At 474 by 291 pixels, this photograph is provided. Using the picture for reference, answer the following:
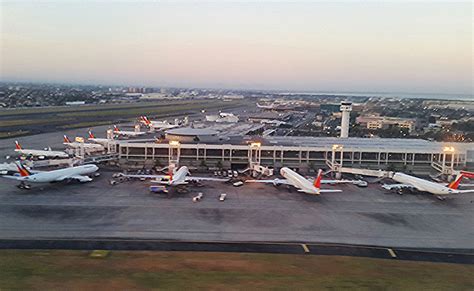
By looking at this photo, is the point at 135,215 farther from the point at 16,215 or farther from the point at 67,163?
the point at 67,163

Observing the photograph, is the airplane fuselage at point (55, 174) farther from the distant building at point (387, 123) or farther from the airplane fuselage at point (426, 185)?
the distant building at point (387, 123)

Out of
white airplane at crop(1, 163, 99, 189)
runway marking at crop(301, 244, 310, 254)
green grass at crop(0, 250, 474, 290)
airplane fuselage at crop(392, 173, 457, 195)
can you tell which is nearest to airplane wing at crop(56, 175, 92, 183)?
white airplane at crop(1, 163, 99, 189)

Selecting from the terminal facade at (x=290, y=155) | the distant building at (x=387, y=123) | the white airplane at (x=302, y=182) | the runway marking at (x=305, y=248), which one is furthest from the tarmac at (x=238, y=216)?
the distant building at (x=387, y=123)

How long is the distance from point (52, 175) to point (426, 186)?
165 ft

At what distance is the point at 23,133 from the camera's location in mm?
100188

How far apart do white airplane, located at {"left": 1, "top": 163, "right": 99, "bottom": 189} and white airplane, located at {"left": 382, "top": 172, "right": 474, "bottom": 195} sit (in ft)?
143

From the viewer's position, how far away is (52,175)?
53500 millimetres

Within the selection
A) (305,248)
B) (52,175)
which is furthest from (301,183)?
(52,175)

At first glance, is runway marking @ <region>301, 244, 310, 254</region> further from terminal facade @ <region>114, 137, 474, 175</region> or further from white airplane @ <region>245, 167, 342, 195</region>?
terminal facade @ <region>114, 137, 474, 175</region>

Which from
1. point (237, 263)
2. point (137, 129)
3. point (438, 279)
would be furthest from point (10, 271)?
point (137, 129)

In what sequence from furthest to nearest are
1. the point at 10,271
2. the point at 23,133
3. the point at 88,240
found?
the point at 23,133 → the point at 88,240 → the point at 10,271

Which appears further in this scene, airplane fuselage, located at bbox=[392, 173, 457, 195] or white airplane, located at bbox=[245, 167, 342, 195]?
airplane fuselage, located at bbox=[392, 173, 457, 195]

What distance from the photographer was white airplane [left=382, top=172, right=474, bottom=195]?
51.2 metres

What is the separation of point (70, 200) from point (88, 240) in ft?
48.1
